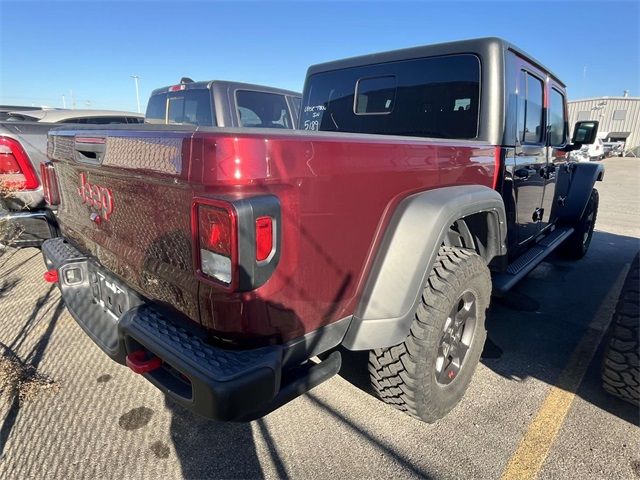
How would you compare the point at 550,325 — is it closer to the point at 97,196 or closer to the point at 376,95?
the point at 376,95

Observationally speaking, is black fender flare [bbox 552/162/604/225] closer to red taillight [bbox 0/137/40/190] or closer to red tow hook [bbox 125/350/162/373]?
red tow hook [bbox 125/350/162/373]

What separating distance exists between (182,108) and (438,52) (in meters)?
4.16

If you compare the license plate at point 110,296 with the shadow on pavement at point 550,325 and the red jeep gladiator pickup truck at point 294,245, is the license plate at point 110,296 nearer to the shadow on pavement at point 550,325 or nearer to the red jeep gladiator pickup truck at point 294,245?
the red jeep gladiator pickup truck at point 294,245

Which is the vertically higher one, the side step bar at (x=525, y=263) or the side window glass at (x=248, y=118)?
the side window glass at (x=248, y=118)

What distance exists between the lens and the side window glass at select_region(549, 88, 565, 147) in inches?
152

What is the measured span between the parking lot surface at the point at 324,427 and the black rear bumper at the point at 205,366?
0.58 m

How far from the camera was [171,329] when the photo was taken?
1584 mm

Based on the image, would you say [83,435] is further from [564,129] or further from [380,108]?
[564,129]

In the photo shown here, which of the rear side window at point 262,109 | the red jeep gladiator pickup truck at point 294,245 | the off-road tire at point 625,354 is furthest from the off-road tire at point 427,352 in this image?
the rear side window at point 262,109

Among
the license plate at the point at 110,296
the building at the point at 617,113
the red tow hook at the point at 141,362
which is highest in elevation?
the building at the point at 617,113

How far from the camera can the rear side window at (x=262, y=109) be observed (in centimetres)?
561

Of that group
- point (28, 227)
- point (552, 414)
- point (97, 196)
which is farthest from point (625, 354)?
point (28, 227)

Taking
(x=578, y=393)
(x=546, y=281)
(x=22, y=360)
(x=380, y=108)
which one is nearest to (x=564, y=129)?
(x=546, y=281)

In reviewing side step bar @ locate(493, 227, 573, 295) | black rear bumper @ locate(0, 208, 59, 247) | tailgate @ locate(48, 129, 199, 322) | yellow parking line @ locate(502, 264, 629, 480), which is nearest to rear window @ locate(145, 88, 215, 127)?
black rear bumper @ locate(0, 208, 59, 247)
